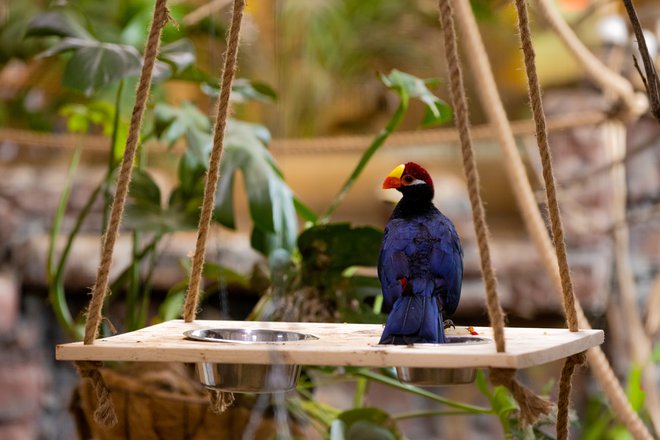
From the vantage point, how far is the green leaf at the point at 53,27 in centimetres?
151

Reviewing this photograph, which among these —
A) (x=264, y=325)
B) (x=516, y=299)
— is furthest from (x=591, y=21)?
(x=264, y=325)

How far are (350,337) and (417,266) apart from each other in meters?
0.11

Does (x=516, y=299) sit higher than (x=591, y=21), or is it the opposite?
(x=591, y=21)

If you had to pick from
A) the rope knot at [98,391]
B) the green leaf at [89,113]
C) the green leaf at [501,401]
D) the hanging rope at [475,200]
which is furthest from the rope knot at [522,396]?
the green leaf at [89,113]

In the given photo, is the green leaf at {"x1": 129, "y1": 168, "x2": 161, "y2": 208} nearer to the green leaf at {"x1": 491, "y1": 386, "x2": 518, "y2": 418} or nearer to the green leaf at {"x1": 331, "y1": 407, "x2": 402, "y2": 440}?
the green leaf at {"x1": 331, "y1": 407, "x2": 402, "y2": 440}

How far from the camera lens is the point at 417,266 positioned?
91 centimetres

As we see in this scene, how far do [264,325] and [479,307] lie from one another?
1676mm

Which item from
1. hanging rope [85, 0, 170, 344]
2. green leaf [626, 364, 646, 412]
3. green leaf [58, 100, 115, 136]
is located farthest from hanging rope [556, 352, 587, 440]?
green leaf [58, 100, 115, 136]

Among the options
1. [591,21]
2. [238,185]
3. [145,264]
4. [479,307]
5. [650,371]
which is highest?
[591,21]

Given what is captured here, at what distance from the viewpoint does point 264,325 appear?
41.4 inches

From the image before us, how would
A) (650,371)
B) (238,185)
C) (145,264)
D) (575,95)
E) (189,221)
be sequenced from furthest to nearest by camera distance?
(238,185), (575,95), (145,264), (650,371), (189,221)

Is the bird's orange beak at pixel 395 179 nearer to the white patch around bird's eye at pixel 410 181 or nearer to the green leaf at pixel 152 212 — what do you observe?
the white patch around bird's eye at pixel 410 181

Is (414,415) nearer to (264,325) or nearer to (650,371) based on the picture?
(264,325)

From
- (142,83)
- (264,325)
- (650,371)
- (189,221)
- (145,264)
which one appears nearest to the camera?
(142,83)
